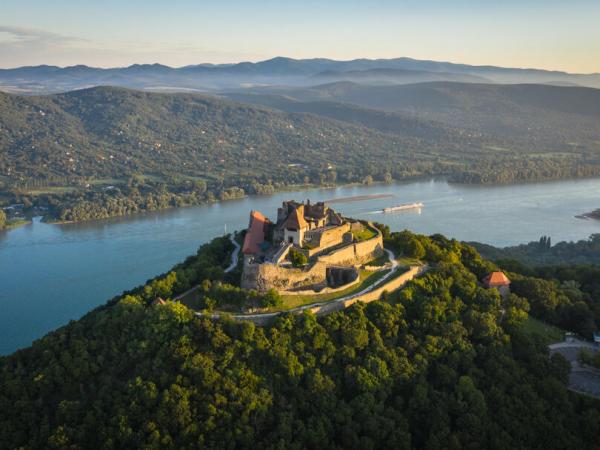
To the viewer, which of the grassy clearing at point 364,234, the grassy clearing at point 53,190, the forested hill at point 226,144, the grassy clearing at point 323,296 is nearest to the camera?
the grassy clearing at point 323,296

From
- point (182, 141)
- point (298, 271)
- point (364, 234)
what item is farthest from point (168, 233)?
point (182, 141)

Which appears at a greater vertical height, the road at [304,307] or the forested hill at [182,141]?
the road at [304,307]

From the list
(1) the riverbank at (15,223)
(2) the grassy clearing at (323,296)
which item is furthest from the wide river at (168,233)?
(2) the grassy clearing at (323,296)

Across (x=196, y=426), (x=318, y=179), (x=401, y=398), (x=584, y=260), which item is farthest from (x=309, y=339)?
(x=318, y=179)

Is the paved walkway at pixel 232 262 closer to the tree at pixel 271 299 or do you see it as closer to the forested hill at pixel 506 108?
the tree at pixel 271 299

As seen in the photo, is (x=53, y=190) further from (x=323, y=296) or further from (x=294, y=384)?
(x=294, y=384)

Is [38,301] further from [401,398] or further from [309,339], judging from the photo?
[401,398]
